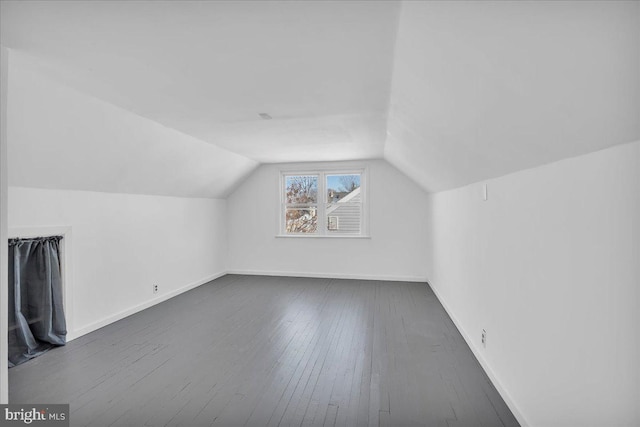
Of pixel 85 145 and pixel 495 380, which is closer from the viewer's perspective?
pixel 495 380

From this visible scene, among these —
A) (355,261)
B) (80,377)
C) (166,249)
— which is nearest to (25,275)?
(80,377)

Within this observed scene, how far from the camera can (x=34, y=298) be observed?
10.4 ft

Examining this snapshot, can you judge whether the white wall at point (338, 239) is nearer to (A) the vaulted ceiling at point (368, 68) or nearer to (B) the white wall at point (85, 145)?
(B) the white wall at point (85, 145)

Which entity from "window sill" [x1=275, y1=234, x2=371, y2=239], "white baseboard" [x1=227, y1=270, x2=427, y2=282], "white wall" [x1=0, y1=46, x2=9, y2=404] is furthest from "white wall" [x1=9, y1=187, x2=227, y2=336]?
"window sill" [x1=275, y1=234, x2=371, y2=239]

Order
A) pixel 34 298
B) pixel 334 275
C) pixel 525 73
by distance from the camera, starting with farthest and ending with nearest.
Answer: pixel 334 275 → pixel 34 298 → pixel 525 73

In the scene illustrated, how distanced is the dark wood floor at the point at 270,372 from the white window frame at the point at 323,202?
2.14m

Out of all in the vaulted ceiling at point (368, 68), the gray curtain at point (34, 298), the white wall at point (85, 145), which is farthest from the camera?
the gray curtain at point (34, 298)

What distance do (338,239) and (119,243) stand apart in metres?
3.61

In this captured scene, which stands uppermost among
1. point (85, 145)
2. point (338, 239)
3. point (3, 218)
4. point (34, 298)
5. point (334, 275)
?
point (85, 145)

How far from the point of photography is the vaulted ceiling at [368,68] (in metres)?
1.06

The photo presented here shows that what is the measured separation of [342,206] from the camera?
6539 millimetres

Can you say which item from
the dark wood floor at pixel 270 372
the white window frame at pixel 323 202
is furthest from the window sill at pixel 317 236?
the dark wood floor at pixel 270 372

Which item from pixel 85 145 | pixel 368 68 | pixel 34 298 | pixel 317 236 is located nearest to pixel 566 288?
pixel 368 68

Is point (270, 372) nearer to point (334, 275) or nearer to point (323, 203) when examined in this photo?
point (334, 275)
